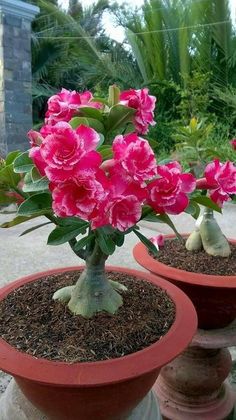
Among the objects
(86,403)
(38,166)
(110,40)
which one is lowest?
(86,403)

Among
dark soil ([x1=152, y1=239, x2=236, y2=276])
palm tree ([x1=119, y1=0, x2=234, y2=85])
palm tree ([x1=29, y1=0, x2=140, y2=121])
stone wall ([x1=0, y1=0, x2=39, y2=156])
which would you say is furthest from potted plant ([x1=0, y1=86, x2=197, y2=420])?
palm tree ([x1=29, y1=0, x2=140, y2=121])

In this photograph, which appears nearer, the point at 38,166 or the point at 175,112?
the point at 38,166

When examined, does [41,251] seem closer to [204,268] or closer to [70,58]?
[204,268]

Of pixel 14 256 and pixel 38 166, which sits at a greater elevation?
pixel 38 166

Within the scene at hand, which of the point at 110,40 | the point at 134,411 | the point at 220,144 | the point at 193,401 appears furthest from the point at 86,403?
the point at 110,40

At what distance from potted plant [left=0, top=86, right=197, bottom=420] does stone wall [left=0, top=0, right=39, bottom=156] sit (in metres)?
4.18

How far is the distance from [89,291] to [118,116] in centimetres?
39

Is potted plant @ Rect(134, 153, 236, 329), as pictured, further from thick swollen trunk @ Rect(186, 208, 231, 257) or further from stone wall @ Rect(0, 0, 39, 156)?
stone wall @ Rect(0, 0, 39, 156)

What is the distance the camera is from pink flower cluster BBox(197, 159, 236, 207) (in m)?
0.88

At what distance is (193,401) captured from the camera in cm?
143

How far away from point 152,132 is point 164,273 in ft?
18.2

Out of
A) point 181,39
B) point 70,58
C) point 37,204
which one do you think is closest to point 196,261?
point 37,204

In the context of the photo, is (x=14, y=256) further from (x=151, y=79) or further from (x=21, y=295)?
(x=151, y=79)

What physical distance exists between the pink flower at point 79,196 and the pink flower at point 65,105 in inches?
9.1
